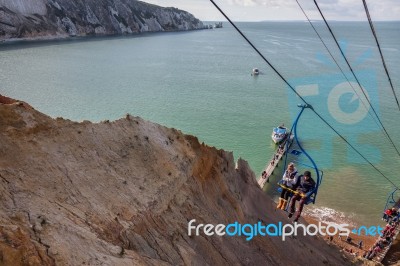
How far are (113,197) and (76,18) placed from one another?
440 ft

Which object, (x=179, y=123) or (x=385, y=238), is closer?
(x=385, y=238)

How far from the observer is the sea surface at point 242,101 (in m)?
37.5

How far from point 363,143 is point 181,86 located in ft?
111

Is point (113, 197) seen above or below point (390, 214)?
above

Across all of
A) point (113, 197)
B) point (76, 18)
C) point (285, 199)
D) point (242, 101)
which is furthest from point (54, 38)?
point (113, 197)

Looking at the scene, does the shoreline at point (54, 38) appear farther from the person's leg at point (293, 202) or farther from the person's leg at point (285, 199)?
the person's leg at point (293, 202)

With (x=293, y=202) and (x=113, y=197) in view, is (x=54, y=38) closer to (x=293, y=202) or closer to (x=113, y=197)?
(x=293, y=202)

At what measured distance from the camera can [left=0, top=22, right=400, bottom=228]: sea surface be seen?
123 ft

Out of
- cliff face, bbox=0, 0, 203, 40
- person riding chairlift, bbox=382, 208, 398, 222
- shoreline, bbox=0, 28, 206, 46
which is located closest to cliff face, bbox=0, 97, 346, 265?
person riding chairlift, bbox=382, 208, 398, 222

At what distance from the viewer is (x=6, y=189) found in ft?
24.0

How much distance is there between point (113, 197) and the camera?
898 cm

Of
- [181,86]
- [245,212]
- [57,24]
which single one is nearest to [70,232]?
[245,212]

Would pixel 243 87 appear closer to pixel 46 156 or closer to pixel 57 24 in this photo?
pixel 46 156

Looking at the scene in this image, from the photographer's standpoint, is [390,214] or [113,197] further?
[390,214]
